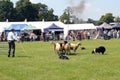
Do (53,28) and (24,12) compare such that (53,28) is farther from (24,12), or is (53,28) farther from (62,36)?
(24,12)

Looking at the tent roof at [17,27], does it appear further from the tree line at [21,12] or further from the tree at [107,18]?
the tree at [107,18]

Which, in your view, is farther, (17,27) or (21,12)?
(21,12)

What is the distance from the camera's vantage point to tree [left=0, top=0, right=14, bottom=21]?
12581 cm

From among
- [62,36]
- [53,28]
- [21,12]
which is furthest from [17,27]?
[21,12]

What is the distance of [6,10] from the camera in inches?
4990

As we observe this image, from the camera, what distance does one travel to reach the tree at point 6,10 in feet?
413

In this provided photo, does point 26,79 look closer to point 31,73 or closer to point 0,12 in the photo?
point 31,73

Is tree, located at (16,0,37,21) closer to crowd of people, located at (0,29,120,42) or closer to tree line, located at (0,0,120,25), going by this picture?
tree line, located at (0,0,120,25)

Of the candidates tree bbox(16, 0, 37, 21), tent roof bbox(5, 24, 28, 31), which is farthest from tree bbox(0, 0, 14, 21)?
tent roof bbox(5, 24, 28, 31)

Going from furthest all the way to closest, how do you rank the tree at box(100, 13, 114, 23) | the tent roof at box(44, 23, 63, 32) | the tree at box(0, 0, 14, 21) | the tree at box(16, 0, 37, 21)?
the tree at box(100, 13, 114, 23)
the tree at box(16, 0, 37, 21)
the tree at box(0, 0, 14, 21)
the tent roof at box(44, 23, 63, 32)

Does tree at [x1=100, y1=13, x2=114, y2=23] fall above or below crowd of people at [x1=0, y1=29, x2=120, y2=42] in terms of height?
above

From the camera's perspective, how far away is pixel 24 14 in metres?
132

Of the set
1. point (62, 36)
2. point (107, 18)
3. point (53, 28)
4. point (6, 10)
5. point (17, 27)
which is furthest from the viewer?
point (107, 18)

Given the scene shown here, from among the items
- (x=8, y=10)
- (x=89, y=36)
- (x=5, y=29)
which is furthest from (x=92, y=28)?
(x=8, y=10)
